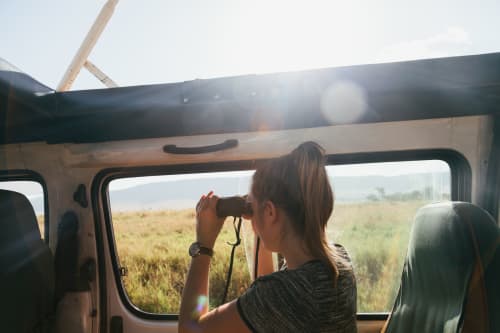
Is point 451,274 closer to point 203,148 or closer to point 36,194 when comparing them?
point 203,148

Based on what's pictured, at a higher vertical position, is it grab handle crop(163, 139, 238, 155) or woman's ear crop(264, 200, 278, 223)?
grab handle crop(163, 139, 238, 155)

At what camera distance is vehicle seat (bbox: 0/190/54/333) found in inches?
57.4

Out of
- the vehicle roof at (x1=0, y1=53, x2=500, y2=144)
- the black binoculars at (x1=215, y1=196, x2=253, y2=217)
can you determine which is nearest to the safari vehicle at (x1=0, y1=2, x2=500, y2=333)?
the vehicle roof at (x1=0, y1=53, x2=500, y2=144)

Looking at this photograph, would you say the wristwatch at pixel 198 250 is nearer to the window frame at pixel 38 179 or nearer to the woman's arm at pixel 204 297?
the woman's arm at pixel 204 297

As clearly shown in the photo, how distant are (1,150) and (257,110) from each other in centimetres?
148

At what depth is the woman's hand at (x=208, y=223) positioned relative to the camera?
1.18m

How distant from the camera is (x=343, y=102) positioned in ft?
4.78

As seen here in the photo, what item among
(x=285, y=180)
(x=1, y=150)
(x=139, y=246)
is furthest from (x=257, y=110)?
(x=1, y=150)

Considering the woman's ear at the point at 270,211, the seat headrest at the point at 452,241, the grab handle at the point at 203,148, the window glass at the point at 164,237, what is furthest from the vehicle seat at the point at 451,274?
the window glass at the point at 164,237

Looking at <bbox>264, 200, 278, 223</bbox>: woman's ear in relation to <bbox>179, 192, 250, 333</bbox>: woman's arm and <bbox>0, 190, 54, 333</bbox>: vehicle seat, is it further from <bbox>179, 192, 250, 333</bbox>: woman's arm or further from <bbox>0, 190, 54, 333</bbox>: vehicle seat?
<bbox>0, 190, 54, 333</bbox>: vehicle seat

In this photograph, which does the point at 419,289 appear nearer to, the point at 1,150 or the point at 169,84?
the point at 169,84

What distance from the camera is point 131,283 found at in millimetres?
2199

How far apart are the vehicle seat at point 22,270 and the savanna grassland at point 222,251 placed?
1.67 ft

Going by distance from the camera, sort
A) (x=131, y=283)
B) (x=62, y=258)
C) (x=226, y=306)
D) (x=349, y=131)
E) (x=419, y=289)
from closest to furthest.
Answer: (x=226, y=306) → (x=419, y=289) → (x=349, y=131) → (x=62, y=258) → (x=131, y=283)
